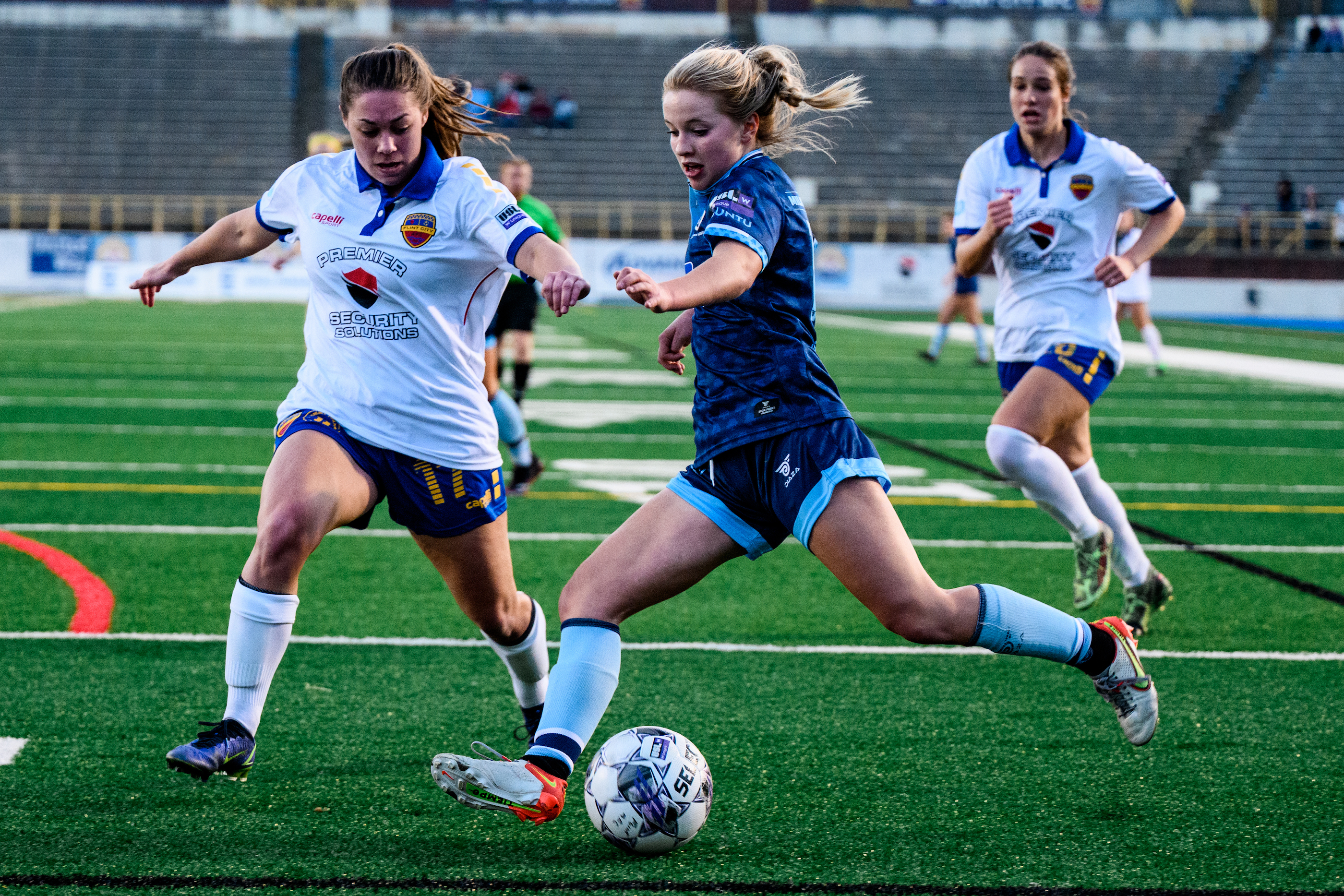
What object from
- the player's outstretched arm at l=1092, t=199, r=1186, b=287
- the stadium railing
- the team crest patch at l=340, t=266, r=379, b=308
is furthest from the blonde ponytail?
the stadium railing

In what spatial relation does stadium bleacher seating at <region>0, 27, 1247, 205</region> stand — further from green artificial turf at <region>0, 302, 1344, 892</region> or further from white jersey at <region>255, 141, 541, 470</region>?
white jersey at <region>255, 141, 541, 470</region>

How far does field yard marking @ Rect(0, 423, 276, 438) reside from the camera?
11.6 m

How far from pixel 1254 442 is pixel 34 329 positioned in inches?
661

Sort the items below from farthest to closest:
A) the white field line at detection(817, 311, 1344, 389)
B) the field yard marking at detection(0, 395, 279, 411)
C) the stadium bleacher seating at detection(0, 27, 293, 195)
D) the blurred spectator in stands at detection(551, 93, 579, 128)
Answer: the blurred spectator in stands at detection(551, 93, 579, 128) < the stadium bleacher seating at detection(0, 27, 293, 195) < the white field line at detection(817, 311, 1344, 389) < the field yard marking at detection(0, 395, 279, 411)

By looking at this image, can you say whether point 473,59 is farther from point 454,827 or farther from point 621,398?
point 454,827

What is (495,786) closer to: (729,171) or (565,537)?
(729,171)

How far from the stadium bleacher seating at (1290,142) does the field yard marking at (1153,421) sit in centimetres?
2824

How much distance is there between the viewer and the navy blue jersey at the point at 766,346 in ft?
11.5

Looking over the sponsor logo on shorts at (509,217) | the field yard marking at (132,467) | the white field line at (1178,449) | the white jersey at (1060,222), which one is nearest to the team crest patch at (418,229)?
the sponsor logo on shorts at (509,217)

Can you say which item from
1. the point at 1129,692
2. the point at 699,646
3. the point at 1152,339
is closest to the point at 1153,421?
the point at 1152,339

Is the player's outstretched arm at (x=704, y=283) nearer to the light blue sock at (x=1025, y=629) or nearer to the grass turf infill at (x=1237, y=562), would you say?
the light blue sock at (x=1025, y=629)

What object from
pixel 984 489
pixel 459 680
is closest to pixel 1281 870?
pixel 459 680

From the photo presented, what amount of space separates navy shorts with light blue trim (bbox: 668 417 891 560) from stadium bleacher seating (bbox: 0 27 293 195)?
1481 inches

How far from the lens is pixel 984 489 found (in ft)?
31.6
